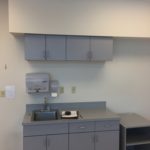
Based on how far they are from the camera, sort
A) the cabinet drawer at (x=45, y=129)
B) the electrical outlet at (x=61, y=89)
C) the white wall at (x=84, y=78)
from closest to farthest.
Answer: the cabinet drawer at (x=45, y=129) < the white wall at (x=84, y=78) < the electrical outlet at (x=61, y=89)

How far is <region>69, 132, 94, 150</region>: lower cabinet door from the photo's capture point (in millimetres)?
2918

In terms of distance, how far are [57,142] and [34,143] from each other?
0.32 meters

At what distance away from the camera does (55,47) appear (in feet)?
9.96

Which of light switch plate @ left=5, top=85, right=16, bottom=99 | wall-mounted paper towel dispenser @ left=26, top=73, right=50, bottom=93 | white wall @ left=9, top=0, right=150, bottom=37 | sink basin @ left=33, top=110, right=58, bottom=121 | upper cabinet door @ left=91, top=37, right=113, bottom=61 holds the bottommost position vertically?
sink basin @ left=33, top=110, right=58, bottom=121

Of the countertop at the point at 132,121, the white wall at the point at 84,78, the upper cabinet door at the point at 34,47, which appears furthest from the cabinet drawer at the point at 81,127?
the upper cabinet door at the point at 34,47

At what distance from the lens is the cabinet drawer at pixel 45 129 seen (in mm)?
2775

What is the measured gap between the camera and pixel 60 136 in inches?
113

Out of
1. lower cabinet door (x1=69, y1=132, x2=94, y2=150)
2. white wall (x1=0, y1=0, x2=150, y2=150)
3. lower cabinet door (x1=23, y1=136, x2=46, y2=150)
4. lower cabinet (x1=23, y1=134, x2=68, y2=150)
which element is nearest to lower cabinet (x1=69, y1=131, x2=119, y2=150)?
lower cabinet door (x1=69, y1=132, x2=94, y2=150)

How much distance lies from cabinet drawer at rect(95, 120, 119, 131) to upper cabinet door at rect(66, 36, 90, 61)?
39.5 inches

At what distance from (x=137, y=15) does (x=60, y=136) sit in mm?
2176

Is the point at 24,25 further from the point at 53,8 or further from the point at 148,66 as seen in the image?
the point at 148,66

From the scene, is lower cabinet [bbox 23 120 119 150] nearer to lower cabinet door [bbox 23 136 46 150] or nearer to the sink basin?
lower cabinet door [bbox 23 136 46 150]

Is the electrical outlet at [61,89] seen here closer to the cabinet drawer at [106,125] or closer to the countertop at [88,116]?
the countertop at [88,116]

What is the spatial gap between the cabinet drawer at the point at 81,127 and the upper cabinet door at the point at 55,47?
993 mm
